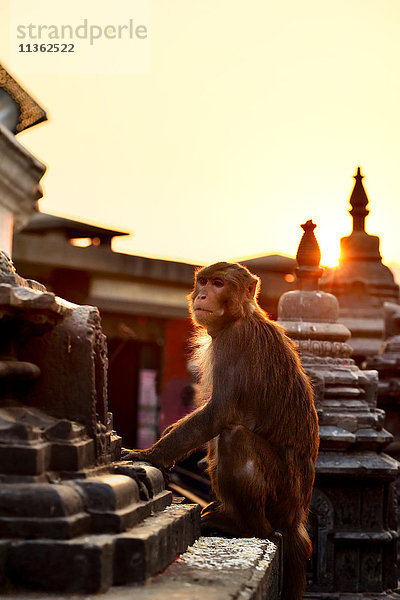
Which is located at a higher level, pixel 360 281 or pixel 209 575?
pixel 360 281

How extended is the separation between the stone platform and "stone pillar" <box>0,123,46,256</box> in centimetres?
509

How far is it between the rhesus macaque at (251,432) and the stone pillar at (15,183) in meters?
4.19

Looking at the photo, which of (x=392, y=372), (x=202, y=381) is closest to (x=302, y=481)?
(x=202, y=381)

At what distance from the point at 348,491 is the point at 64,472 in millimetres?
3244

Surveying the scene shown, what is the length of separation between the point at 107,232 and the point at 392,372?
352 inches

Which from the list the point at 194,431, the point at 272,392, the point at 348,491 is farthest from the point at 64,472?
the point at 348,491

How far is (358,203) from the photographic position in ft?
43.6

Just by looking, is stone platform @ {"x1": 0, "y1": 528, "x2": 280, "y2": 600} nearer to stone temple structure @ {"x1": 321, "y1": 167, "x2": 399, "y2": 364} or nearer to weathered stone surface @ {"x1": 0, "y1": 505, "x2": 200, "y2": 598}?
weathered stone surface @ {"x1": 0, "y1": 505, "x2": 200, "y2": 598}

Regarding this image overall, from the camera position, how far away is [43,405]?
10.0ft

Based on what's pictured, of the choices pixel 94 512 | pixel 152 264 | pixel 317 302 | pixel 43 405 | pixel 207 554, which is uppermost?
pixel 152 264

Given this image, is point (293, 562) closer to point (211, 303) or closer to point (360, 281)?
point (211, 303)

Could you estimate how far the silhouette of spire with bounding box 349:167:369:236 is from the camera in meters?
13.1

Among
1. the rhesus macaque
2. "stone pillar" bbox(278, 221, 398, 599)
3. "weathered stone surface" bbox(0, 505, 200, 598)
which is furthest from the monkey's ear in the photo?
"weathered stone surface" bbox(0, 505, 200, 598)

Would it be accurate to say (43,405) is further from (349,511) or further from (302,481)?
(349,511)
